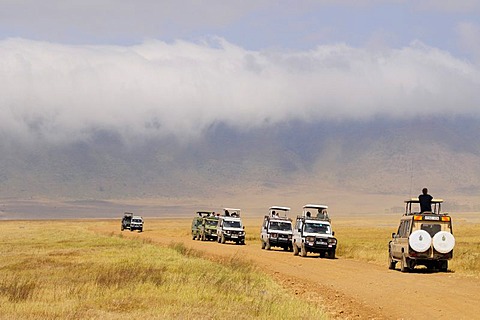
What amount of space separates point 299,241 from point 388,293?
20405 millimetres

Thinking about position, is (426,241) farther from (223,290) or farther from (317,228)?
(317,228)

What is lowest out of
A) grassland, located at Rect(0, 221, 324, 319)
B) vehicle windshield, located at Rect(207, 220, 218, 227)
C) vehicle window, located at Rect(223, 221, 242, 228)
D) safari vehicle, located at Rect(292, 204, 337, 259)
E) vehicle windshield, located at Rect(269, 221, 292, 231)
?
grassland, located at Rect(0, 221, 324, 319)

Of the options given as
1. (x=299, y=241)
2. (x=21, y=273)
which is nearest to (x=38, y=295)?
(x=21, y=273)

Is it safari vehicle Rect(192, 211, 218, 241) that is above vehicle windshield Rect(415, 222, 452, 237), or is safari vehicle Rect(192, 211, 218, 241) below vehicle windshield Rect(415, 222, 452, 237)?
above

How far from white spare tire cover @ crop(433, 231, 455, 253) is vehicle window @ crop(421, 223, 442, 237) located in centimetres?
50

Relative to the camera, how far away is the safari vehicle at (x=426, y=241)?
101 feet

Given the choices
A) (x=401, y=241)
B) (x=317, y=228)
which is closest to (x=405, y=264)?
(x=401, y=241)

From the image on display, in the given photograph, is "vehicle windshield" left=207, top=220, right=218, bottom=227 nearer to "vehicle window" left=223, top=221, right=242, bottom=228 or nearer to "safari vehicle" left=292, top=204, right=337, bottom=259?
"vehicle window" left=223, top=221, right=242, bottom=228

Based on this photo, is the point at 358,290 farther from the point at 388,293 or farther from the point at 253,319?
the point at 253,319

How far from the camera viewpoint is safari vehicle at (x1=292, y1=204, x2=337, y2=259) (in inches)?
1686

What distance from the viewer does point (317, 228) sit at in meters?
44.1

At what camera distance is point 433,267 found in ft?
107

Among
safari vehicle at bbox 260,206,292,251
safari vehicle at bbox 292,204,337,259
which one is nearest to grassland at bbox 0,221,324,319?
safari vehicle at bbox 292,204,337,259

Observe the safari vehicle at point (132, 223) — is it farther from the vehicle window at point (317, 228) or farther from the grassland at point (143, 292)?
the grassland at point (143, 292)
